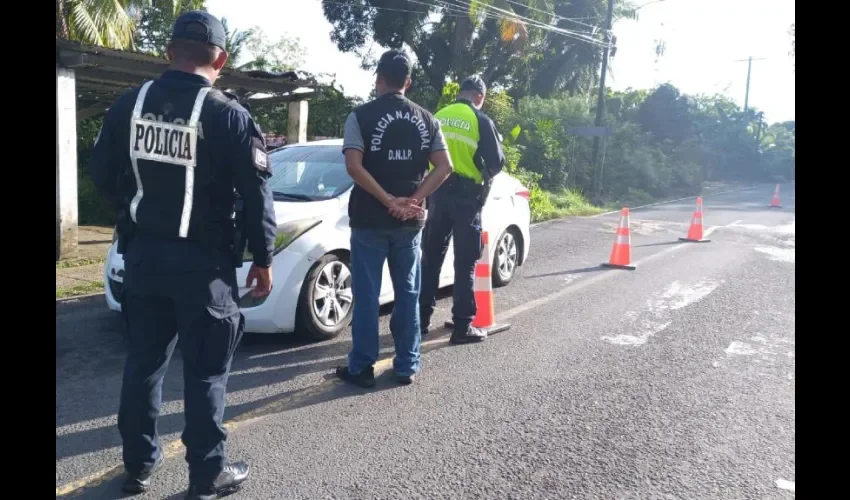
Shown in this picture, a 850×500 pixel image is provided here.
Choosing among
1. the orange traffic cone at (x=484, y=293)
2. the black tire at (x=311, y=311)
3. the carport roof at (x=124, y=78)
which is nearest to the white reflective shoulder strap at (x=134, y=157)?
the black tire at (x=311, y=311)

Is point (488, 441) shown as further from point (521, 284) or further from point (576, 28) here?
point (576, 28)

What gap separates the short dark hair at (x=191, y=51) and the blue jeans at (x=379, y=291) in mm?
1708

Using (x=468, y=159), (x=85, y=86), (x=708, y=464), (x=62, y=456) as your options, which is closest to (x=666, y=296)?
(x=468, y=159)

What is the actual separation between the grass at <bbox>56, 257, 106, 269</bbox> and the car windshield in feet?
11.5

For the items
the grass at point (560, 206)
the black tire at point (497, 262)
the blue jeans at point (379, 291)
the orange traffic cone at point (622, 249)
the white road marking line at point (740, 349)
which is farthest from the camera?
the grass at point (560, 206)

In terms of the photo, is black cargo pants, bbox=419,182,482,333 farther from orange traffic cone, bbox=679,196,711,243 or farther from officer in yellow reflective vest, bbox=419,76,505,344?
orange traffic cone, bbox=679,196,711,243

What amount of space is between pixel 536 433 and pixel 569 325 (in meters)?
2.51

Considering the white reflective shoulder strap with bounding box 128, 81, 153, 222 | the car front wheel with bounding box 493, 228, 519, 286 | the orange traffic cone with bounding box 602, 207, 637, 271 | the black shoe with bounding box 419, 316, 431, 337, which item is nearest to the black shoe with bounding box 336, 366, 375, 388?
the black shoe with bounding box 419, 316, 431, 337

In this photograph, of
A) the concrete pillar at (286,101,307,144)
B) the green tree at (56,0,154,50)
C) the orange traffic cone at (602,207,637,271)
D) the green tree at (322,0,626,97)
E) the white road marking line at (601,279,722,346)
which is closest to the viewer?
the white road marking line at (601,279,722,346)

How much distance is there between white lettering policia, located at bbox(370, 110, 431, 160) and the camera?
168 inches

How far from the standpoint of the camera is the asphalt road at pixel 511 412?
3.29 metres

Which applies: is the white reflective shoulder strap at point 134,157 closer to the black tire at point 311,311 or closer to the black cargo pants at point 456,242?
the black tire at point 311,311

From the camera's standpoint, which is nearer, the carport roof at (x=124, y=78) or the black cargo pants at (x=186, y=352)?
the black cargo pants at (x=186, y=352)

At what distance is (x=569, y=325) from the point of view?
246 inches
